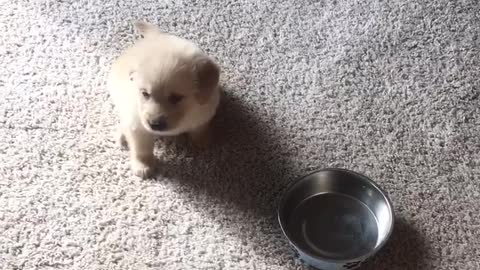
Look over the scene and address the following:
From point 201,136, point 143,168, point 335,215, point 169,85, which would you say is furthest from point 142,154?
point 335,215

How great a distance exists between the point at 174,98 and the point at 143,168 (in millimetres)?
268

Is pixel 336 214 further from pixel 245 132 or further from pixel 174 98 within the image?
pixel 174 98

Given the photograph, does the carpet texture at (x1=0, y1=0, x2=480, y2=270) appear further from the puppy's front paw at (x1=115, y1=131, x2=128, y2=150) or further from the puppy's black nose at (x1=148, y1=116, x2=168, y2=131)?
the puppy's black nose at (x1=148, y1=116, x2=168, y2=131)

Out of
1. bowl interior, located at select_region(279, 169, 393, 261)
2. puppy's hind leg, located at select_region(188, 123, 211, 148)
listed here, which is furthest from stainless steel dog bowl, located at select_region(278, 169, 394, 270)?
puppy's hind leg, located at select_region(188, 123, 211, 148)

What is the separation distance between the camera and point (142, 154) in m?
1.74

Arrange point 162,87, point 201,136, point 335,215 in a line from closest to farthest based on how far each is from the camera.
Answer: point 162,87 < point 335,215 < point 201,136

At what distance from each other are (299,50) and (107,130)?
2.14 ft

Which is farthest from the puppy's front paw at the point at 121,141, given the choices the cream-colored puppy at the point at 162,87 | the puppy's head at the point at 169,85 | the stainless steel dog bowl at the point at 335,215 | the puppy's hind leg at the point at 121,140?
the stainless steel dog bowl at the point at 335,215

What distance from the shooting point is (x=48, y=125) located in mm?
1858

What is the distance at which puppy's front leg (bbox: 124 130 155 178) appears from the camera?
1.71 m

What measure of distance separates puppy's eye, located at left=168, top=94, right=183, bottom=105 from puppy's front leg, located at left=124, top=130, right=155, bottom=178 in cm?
16

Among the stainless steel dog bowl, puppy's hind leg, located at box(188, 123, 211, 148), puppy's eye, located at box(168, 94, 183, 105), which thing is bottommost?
the stainless steel dog bowl

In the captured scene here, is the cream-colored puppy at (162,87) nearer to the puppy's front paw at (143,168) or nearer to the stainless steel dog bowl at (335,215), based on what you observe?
the puppy's front paw at (143,168)

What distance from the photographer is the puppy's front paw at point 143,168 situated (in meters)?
1.75
